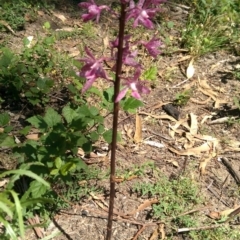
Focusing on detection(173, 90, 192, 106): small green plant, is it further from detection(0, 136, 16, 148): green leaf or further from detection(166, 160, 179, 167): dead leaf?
detection(0, 136, 16, 148): green leaf

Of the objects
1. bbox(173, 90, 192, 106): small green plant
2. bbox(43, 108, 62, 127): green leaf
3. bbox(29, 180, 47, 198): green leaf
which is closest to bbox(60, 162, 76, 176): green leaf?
bbox(29, 180, 47, 198): green leaf

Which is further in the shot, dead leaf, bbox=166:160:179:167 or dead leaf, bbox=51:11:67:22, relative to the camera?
dead leaf, bbox=51:11:67:22

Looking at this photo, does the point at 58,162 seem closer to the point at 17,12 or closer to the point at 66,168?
the point at 66,168

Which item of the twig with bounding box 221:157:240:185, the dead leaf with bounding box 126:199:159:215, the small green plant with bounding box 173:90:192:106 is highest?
the small green plant with bounding box 173:90:192:106

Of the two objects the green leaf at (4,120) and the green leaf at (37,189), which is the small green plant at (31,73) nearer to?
the green leaf at (4,120)

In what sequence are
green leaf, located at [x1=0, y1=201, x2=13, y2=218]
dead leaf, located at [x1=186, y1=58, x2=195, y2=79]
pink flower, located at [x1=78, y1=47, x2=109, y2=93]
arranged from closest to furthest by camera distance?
1. pink flower, located at [x1=78, y1=47, x2=109, y2=93]
2. green leaf, located at [x1=0, y1=201, x2=13, y2=218]
3. dead leaf, located at [x1=186, y1=58, x2=195, y2=79]

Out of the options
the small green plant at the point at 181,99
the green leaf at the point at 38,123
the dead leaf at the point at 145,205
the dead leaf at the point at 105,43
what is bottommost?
the dead leaf at the point at 145,205

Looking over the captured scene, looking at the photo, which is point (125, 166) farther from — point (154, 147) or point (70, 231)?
point (70, 231)

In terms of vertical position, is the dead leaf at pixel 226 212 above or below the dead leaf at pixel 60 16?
below

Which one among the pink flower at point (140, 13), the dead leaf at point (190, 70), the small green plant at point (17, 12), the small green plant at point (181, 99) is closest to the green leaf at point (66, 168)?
the pink flower at point (140, 13)

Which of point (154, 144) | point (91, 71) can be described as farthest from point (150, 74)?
point (91, 71)

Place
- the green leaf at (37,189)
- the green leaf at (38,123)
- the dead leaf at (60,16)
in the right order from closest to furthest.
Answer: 1. the green leaf at (37,189)
2. the green leaf at (38,123)
3. the dead leaf at (60,16)

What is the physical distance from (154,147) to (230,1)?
7.49ft

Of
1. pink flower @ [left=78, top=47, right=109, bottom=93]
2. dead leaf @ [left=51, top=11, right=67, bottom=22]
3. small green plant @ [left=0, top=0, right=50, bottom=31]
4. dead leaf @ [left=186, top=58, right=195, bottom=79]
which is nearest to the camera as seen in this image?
pink flower @ [left=78, top=47, right=109, bottom=93]
